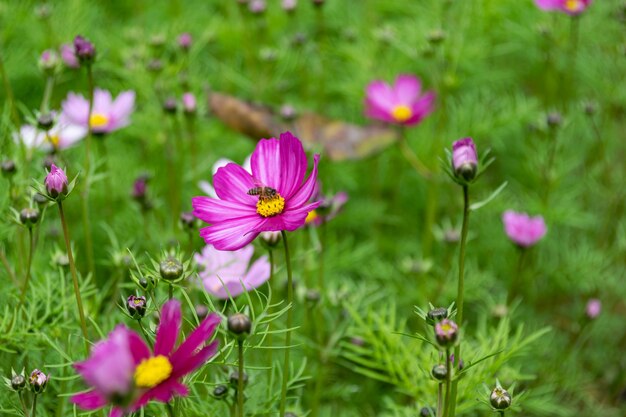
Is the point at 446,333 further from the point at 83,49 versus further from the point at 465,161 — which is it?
the point at 83,49

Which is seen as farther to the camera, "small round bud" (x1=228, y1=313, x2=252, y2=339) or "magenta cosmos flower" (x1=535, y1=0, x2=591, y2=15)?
"magenta cosmos flower" (x1=535, y1=0, x2=591, y2=15)

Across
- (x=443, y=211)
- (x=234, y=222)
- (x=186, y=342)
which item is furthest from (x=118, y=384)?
(x=443, y=211)

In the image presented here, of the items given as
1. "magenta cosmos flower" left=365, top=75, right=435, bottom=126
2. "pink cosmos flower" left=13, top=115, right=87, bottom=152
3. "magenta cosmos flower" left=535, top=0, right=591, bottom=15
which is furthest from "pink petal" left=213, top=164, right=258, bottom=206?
"magenta cosmos flower" left=535, top=0, right=591, bottom=15

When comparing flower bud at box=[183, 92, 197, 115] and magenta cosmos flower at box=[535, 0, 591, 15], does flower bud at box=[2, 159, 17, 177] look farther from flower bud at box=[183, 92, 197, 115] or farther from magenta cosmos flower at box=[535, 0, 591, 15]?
magenta cosmos flower at box=[535, 0, 591, 15]

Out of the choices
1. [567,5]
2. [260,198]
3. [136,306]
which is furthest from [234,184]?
[567,5]

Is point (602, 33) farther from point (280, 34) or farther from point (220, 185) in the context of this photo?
point (220, 185)

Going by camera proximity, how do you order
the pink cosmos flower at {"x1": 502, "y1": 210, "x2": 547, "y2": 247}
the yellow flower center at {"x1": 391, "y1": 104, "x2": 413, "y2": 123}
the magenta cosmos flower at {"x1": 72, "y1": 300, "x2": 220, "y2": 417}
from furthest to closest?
the yellow flower center at {"x1": 391, "y1": 104, "x2": 413, "y2": 123} < the pink cosmos flower at {"x1": 502, "y1": 210, "x2": 547, "y2": 247} < the magenta cosmos flower at {"x1": 72, "y1": 300, "x2": 220, "y2": 417}
